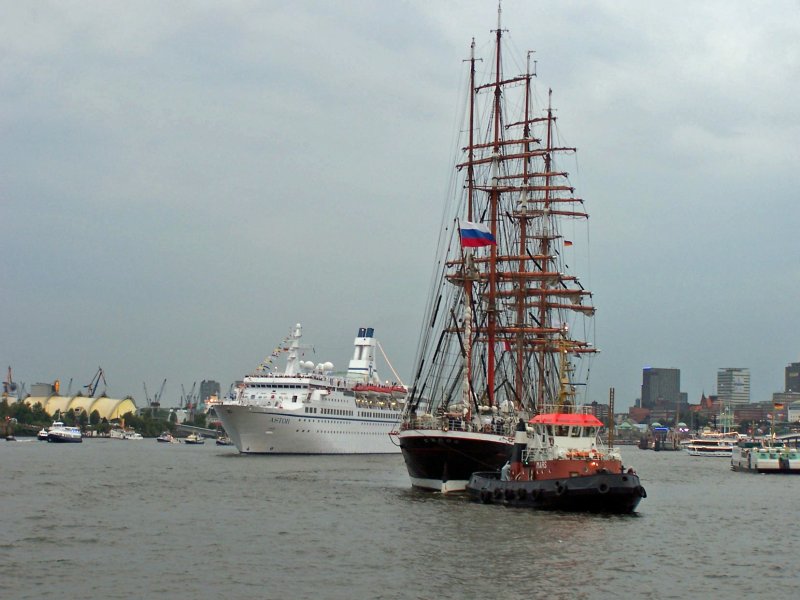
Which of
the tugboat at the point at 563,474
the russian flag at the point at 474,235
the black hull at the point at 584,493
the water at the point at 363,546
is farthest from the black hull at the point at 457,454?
the russian flag at the point at 474,235

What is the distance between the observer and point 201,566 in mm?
37344

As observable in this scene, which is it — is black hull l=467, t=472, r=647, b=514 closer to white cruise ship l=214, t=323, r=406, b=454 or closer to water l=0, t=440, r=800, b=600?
water l=0, t=440, r=800, b=600

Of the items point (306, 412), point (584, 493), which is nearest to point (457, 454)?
point (584, 493)

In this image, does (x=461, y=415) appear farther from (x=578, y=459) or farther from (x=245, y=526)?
(x=245, y=526)

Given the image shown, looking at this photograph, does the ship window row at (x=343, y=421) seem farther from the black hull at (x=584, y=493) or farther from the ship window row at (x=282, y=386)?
the black hull at (x=584, y=493)

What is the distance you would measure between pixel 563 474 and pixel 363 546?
53.7ft

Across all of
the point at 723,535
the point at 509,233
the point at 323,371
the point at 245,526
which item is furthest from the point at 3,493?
the point at 323,371

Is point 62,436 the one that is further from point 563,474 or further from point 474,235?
point 563,474

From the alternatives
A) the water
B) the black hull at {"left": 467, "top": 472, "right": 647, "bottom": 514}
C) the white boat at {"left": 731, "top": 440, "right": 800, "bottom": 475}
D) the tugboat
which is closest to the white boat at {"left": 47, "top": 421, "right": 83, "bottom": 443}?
the white boat at {"left": 731, "top": 440, "right": 800, "bottom": 475}

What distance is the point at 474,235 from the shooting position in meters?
74.6

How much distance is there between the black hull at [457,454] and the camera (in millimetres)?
65938

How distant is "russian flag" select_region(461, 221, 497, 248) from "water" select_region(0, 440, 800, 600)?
1749 cm

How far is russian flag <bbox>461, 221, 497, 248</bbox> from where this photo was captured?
244ft

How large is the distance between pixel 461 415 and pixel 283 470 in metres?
30.9
